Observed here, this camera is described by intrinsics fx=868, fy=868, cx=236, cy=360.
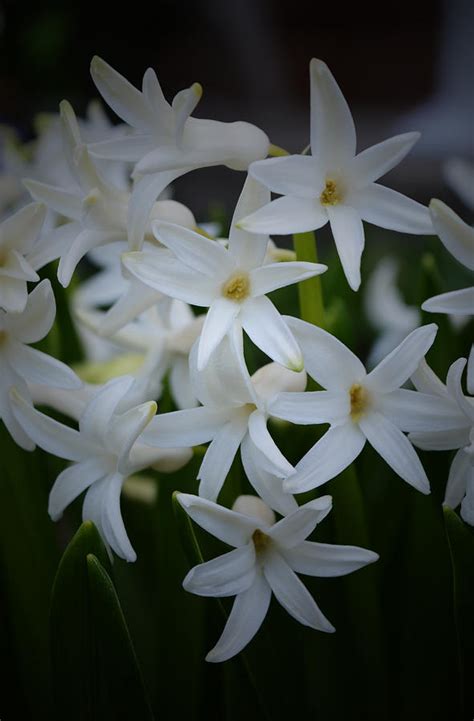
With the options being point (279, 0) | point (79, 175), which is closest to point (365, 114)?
point (279, 0)

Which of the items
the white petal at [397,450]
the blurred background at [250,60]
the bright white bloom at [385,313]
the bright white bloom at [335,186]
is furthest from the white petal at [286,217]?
the blurred background at [250,60]

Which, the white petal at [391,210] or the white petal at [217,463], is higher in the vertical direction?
the white petal at [391,210]

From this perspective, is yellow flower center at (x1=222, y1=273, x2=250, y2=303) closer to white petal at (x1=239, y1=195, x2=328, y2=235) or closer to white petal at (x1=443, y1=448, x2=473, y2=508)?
white petal at (x1=239, y1=195, x2=328, y2=235)

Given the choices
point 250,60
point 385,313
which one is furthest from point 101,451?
point 250,60

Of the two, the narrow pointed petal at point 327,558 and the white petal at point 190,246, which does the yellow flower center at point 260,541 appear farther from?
the white petal at point 190,246

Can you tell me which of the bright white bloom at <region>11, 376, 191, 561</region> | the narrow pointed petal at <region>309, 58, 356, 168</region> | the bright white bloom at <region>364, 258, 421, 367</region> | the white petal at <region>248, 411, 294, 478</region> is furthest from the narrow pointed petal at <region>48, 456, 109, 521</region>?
the bright white bloom at <region>364, 258, 421, 367</region>

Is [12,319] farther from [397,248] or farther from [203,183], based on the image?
[203,183]
